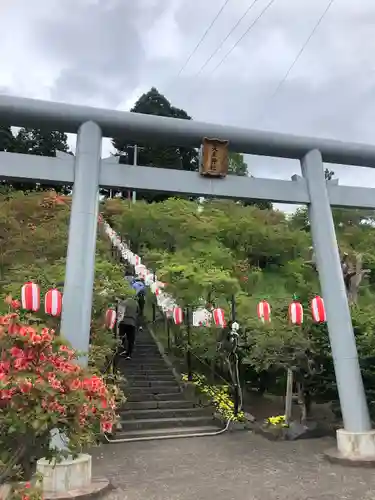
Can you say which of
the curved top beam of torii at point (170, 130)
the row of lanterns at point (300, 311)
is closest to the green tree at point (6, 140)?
the curved top beam of torii at point (170, 130)

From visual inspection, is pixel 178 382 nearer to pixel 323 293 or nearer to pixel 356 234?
pixel 323 293

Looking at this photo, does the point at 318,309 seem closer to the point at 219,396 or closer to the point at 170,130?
the point at 219,396

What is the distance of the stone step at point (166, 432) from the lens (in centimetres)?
969

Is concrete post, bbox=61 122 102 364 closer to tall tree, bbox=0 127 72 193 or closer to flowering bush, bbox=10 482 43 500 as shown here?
flowering bush, bbox=10 482 43 500

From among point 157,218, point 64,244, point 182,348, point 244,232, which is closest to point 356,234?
point 244,232

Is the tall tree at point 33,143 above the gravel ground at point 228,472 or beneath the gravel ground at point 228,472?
above

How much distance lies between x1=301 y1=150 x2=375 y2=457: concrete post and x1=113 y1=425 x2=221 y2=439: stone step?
3350 millimetres

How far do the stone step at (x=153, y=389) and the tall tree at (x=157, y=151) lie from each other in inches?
814

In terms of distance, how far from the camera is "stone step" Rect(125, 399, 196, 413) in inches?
435

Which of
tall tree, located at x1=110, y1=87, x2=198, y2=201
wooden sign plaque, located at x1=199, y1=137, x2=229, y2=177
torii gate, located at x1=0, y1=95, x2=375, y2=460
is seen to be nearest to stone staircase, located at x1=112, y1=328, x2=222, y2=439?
torii gate, located at x1=0, y1=95, x2=375, y2=460

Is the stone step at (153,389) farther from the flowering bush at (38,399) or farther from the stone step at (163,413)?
the flowering bush at (38,399)

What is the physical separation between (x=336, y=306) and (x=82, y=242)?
448 centimetres

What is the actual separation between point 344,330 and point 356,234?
59.0 feet

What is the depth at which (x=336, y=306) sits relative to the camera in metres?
8.37
